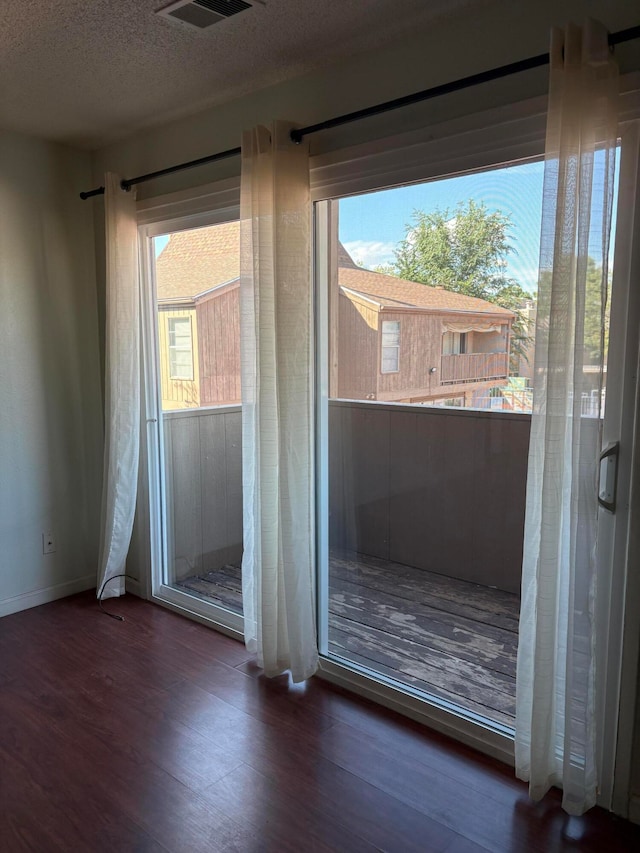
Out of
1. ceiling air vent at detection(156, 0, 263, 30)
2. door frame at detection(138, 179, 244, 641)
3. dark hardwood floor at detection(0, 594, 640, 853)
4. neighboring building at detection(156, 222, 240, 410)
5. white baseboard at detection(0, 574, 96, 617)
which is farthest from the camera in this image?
white baseboard at detection(0, 574, 96, 617)

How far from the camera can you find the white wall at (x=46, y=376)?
3.34 metres

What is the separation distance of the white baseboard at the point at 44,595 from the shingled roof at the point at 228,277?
1784mm

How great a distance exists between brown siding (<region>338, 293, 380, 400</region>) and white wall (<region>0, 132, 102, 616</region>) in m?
1.82

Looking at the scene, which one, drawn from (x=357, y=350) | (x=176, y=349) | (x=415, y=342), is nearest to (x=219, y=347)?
(x=176, y=349)

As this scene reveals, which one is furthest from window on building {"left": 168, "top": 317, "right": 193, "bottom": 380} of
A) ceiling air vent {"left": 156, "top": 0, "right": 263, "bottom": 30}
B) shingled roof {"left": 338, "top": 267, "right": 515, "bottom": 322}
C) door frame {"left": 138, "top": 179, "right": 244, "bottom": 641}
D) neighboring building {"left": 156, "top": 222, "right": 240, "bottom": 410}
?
ceiling air vent {"left": 156, "top": 0, "right": 263, "bottom": 30}

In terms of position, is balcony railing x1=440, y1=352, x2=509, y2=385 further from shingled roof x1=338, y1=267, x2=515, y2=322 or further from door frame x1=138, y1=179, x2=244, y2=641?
door frame x1=138, y1=179, x2=244, y2=641

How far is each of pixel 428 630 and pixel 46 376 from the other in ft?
8.16

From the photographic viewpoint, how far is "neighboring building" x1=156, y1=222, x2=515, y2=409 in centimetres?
221

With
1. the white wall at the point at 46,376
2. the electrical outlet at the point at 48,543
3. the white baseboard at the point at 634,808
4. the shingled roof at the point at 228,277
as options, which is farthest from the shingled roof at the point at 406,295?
the electrical outlet at the point at 48,543

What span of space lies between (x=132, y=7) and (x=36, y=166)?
1647 mm

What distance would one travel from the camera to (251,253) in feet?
8.46

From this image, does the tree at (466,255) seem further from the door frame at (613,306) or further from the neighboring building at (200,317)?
the neighboring building at (200,317)

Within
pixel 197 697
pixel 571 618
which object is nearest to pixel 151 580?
pixel 197 697

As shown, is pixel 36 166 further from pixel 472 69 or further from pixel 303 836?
pixel 303 836
